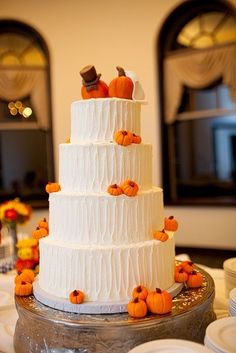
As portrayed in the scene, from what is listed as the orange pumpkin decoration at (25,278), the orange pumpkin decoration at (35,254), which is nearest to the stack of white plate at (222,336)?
the orange pumpkin decoration at (25,278)

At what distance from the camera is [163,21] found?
18.9 ft

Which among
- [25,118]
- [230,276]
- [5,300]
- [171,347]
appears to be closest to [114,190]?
[171,347]

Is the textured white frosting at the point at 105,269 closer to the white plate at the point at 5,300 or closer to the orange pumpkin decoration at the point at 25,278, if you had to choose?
the orange pumpkin decoration at the point at 25,278

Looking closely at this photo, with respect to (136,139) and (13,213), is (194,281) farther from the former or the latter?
(13,213)

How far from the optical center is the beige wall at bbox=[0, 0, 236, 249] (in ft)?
18.8

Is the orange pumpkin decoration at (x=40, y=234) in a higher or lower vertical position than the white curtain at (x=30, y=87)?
lower

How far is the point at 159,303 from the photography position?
5.47 feet

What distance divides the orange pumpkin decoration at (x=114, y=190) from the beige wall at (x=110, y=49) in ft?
13.4

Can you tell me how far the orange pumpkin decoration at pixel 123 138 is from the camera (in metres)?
1.83

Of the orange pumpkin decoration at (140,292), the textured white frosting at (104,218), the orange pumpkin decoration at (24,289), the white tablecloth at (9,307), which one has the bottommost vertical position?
the white tablecloth at (9,307)

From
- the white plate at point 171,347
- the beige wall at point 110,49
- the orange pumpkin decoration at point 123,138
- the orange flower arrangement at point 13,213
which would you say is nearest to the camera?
the white plate at point 171,347

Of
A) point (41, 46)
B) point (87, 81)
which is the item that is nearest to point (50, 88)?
point (41, 46)

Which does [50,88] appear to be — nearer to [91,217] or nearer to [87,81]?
[87,81]

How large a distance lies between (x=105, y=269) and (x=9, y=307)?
895 millimetres
